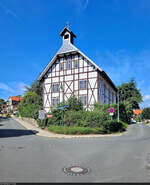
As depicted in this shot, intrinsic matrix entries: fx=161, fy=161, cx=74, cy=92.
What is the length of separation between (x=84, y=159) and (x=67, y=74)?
2200 centimetres

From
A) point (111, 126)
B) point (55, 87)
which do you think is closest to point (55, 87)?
point (55, 87)

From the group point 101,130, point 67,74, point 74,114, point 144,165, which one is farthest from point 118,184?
point 67,74

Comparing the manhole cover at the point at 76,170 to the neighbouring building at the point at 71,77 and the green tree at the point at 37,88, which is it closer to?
the neighbouring building at the point at 71,77

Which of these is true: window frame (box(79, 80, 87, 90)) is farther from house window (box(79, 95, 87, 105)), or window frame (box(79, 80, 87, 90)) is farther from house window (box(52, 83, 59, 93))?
house window (box(52, 83, 59, 93))

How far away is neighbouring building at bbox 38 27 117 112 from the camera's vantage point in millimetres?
26016

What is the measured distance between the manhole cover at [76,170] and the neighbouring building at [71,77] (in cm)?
1870

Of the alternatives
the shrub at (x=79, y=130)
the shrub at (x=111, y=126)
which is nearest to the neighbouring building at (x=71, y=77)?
the shrub at (x=111, y=126)

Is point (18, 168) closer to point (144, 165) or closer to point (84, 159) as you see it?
point (84, 159)

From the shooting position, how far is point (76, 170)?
5.76m

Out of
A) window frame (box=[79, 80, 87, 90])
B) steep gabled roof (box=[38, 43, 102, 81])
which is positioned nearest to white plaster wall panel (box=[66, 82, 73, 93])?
window frame (box=[79, 80, 87, 90])

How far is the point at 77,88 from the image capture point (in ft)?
89.1

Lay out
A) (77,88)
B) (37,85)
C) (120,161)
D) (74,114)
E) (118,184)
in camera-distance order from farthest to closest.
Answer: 1. (37,85)
2. (77,88)
3. (74,114)
4. (120,161)
5. (118,184)

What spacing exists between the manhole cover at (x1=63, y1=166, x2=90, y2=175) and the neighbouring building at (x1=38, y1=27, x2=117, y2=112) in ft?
61.3

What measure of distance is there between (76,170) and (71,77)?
2284 cm
